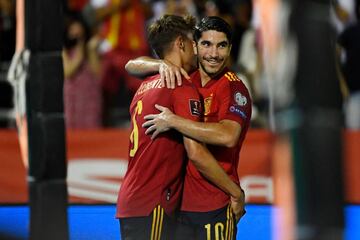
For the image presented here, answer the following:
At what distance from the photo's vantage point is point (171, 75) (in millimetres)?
4535

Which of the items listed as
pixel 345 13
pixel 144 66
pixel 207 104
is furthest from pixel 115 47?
pixel 207 104

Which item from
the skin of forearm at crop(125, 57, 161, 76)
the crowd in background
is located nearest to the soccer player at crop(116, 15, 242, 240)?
the skin of forearm at crop(125, 57, 161, 76)

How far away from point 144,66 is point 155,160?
24.4 inches

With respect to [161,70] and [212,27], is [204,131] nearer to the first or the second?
[161,70]

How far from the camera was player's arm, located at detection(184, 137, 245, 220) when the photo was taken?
4488mm

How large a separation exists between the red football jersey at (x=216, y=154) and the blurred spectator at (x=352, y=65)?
550 centimetres

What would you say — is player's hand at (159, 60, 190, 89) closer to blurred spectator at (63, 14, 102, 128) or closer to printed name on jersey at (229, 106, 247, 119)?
printed name on jersey at (229, 106, 247, 119)

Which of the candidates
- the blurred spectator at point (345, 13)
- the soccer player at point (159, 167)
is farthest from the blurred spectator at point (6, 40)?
the soccer player at point (159, 167)

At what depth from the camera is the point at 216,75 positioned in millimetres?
4828

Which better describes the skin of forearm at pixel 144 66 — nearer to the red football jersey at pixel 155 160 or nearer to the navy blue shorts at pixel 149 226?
the red football jersey at pixel 155 160

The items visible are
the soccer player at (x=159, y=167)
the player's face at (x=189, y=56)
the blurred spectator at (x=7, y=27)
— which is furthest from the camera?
the blurred spectator at (x=7, y=27)

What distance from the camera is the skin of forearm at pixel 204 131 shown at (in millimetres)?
4453

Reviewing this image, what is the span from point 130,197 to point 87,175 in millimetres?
4761

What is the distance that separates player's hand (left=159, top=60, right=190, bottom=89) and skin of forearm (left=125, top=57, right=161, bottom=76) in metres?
0.16
